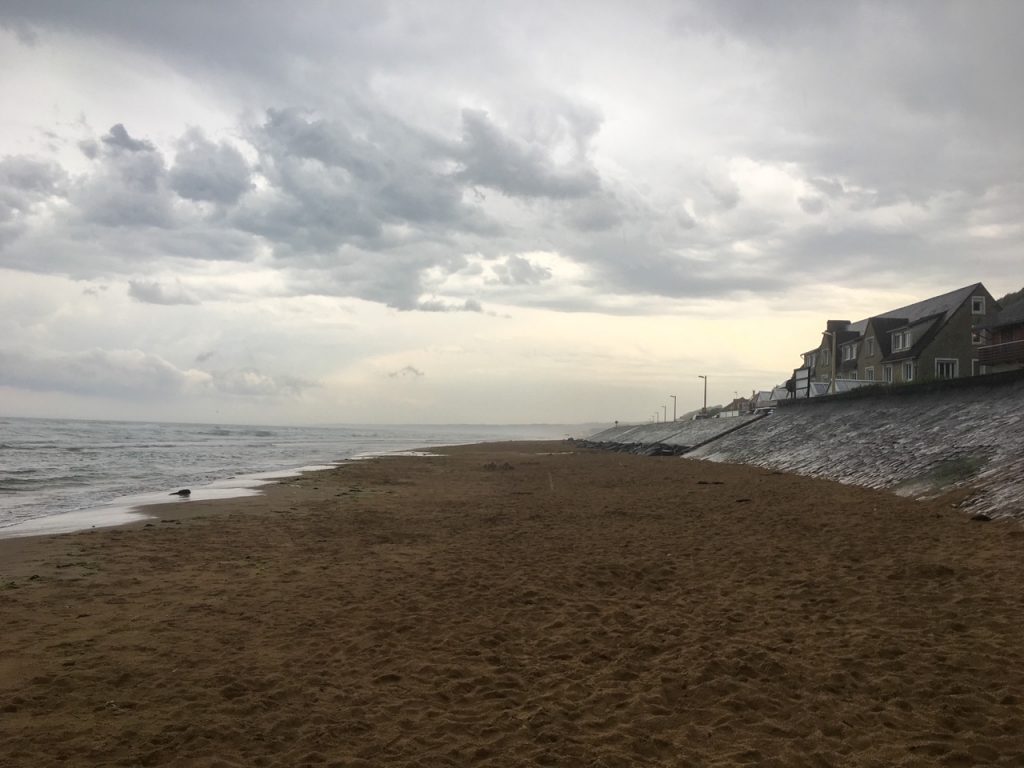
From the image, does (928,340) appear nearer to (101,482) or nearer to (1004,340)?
(1004,340)

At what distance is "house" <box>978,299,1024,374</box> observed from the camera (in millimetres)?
40188

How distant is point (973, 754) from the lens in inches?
181

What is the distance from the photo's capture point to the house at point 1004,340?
40188 mm

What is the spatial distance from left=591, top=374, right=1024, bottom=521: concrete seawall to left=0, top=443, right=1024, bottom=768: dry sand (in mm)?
2440

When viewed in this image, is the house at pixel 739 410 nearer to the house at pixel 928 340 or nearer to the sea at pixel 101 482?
the house at pixel 928 340

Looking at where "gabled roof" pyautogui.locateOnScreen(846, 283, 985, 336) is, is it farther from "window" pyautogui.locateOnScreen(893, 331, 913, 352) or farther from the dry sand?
the dry sand

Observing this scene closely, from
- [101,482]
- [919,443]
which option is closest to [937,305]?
[919,443]

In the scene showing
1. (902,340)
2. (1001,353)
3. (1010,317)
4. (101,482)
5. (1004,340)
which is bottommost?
(101,482)

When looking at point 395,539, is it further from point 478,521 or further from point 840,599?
point 840,599

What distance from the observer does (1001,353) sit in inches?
1629

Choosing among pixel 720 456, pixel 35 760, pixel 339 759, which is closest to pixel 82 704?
pixel 35 760

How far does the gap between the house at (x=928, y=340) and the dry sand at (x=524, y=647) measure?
126ft

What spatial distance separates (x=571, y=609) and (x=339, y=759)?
13.7ft

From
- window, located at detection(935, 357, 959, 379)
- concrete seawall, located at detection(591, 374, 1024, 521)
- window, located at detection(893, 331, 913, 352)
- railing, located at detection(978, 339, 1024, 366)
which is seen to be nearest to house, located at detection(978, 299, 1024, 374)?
railing, located at detection(978, 339, 1024, 366)
